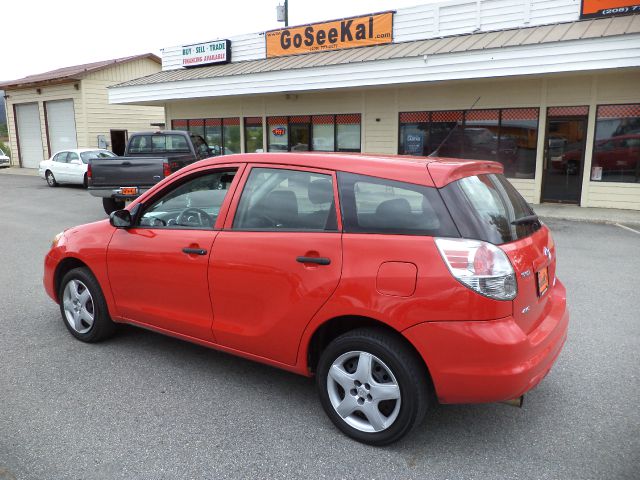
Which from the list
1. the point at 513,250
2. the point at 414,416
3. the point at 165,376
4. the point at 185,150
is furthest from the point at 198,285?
the point at 185,150

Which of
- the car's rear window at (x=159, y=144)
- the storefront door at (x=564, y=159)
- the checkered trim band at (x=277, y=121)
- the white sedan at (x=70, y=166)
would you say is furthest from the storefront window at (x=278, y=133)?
the storefront door at (x=564, y=159)

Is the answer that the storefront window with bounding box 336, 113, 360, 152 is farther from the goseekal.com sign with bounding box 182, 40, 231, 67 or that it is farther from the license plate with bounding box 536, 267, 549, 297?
the license plate with bounding box 536, 267, 549, 297

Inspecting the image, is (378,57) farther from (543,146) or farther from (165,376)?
(165,376)

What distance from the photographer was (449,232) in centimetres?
276

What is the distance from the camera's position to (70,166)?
19.6 meters

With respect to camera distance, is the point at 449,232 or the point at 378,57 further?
the point at 378,57

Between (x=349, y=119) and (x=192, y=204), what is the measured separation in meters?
14.0

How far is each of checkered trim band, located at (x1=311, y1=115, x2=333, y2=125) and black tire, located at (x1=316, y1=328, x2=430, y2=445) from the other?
15321 mm

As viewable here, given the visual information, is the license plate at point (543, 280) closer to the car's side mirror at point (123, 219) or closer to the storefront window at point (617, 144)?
the car's side mirror at point (123, 219)

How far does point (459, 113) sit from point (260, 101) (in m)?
7.61

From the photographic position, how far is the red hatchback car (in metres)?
2.70

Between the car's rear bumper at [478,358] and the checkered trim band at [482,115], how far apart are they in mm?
12795

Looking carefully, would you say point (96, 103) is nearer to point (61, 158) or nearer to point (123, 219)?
point (61, 158)

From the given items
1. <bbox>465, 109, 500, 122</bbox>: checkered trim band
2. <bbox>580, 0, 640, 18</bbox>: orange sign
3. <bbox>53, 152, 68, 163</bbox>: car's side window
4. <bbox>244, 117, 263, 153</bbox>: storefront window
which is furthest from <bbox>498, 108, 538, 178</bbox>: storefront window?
<bbox>53, 152, 68, 163</bbox>: car's side window
